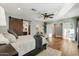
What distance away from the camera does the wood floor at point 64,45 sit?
75.3 inches

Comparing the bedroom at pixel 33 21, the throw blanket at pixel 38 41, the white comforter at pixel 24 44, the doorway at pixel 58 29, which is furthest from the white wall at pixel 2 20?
the doorway at pixel 58 29

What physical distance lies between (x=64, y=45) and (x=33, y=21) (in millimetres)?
768

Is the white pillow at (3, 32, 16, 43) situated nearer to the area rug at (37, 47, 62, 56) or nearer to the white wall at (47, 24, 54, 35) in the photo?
the area rug at (37, 47, 62, 56)

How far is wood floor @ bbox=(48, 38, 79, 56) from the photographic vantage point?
6.28 feet

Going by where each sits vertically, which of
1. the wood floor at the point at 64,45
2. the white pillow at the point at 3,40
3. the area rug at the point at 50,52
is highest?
the white pillow at the point at 3,40

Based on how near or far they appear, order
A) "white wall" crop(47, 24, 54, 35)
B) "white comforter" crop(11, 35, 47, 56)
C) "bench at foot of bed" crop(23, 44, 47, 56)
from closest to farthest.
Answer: "white comforter" crop(11, 35, 47, 56) → "bench at foot of bed" crop(23, 44, 47, 56) → "white wall" crop(47, 24, 54, 35)

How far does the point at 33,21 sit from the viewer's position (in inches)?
81.1

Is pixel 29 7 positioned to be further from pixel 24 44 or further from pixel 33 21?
pixel 24 44

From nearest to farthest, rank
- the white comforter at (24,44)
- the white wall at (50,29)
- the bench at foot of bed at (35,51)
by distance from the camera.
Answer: the white comforter at (24,44) → the bench at foot of bed at (35,51) → the white wall at (50,29)

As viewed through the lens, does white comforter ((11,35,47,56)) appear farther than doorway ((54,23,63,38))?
No

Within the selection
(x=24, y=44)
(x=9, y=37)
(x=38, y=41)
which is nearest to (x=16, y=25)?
(x=9, y=37)

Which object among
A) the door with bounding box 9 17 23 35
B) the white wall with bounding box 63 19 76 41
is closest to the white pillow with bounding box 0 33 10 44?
the door with bounding box 9 17 23 35

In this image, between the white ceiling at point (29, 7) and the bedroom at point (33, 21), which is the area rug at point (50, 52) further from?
the white ceiling at point (29, 7)

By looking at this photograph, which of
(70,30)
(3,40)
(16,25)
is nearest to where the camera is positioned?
(3,40)
